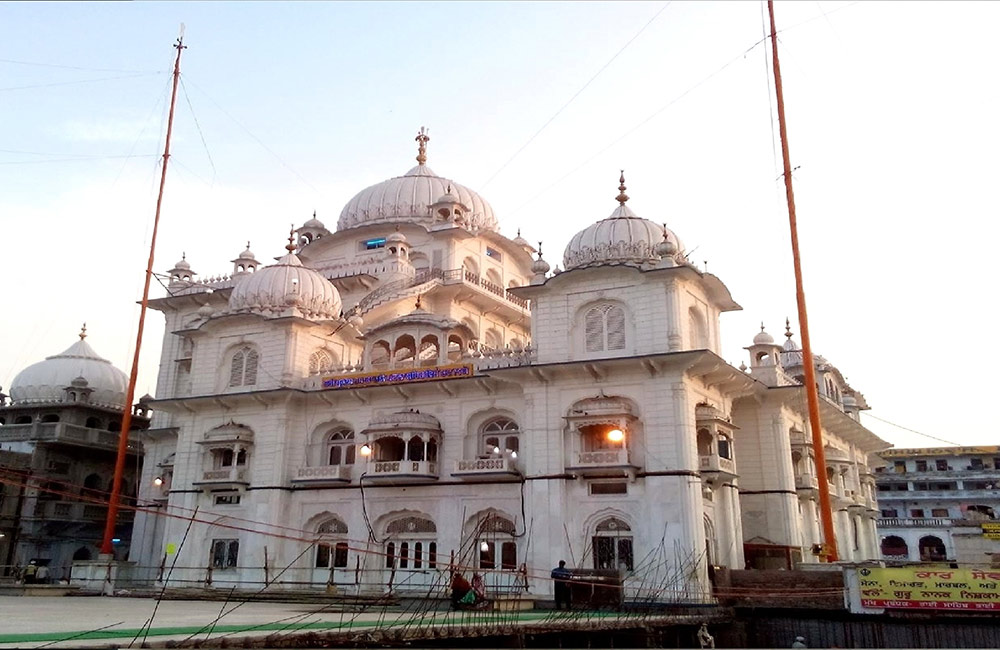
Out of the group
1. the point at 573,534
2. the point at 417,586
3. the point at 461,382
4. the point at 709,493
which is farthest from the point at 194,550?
the point at 709,493

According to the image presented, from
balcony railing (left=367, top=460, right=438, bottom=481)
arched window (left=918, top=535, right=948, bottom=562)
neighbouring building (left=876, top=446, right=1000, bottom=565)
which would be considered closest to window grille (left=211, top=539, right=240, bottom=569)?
balcony railing (left=367, top=460, right=438, bottom=481)

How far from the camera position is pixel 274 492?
105ft

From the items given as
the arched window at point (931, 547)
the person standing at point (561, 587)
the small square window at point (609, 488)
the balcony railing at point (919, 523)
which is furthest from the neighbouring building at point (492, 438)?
the arched window at point (931, 547)

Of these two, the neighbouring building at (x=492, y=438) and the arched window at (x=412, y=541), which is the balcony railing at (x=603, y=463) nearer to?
the neighbouring building at (x=492, y=438)

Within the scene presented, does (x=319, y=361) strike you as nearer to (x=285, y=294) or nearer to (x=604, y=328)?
(x=285, y=294)

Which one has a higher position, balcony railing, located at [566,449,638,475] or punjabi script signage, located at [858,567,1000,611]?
balcony railing, located at [566,449,638,475]

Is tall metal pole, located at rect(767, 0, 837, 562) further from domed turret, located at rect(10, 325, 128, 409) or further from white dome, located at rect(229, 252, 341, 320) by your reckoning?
domed turret, located at rect(10, 325, 128, 409)

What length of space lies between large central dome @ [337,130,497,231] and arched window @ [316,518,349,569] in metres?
17.0

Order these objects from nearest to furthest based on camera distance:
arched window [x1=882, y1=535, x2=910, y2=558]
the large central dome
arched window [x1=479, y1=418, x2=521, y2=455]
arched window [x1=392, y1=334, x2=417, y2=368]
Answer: arched window [x1=479, y1=418, x2=521, y2=455] < arched window [x1=392, y1=334, x2=417, y2=368] < the large central dome < arched window [x1=882, y1=535, x2=910, y2=558]

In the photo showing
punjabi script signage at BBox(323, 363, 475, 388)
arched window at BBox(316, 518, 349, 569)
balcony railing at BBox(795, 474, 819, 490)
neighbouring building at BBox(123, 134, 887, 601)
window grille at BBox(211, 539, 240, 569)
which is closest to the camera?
neighbouring building at BBox(123, 134, 887, 601)

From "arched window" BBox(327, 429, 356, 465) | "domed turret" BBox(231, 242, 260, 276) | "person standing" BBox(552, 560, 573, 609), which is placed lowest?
"person standing" BBox(552, 560, 573, 609)

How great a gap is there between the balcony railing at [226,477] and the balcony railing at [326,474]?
7.25ft

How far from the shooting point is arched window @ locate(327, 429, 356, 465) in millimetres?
32875

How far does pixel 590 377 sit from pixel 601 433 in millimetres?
1877
